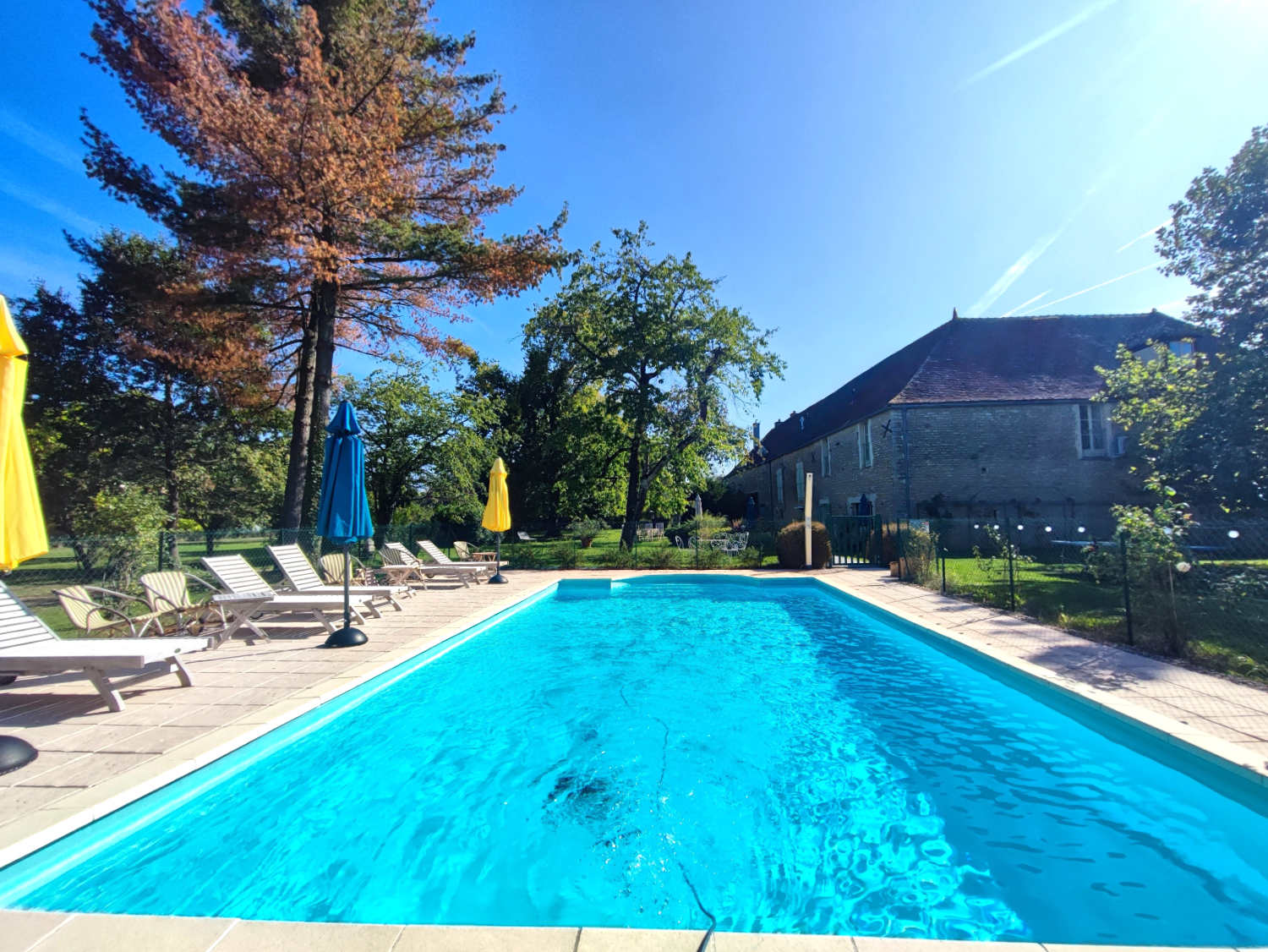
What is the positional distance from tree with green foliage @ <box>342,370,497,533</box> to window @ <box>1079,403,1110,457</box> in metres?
21.9

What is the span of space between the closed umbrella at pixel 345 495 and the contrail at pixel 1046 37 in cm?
1005

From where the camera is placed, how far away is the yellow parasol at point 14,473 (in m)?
3.41

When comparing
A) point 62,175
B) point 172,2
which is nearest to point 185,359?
point 62,175

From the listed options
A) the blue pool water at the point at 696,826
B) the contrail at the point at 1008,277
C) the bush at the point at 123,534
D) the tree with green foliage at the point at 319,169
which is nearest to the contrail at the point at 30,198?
the tree with green foliage at the point at 319,169

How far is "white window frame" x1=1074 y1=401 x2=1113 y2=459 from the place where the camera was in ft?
65.7

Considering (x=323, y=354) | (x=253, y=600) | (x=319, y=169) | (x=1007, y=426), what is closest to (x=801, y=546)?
(x=1007, y=426)

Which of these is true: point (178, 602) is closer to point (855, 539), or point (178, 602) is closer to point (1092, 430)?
point (855, 539)

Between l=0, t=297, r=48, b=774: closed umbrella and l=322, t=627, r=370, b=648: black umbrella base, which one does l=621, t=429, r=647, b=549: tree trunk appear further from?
l=0, t=297, r=48, b=774: closed umbrella

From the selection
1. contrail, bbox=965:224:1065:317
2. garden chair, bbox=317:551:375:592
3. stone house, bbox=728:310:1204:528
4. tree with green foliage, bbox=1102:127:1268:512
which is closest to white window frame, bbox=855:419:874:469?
stone house, bbox=728:310:1204:528

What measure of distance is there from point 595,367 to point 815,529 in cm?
1084

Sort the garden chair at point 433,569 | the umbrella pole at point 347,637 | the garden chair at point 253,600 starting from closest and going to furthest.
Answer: the umbrella pole at point 347,637, the garden chair at point 253,600, the garden chair at point 433,569

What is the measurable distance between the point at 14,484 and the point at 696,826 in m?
4.66

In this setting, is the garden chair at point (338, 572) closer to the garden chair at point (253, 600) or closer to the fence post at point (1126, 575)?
the garden chair at point (253, 600)

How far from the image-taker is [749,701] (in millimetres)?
5816
